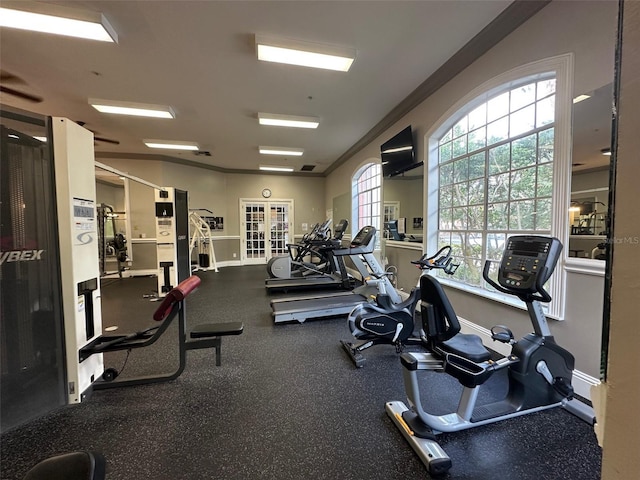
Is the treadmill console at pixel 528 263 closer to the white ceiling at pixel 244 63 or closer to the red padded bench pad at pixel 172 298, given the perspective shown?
the white ceiling at pixel 244 63

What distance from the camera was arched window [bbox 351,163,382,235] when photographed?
599 cm

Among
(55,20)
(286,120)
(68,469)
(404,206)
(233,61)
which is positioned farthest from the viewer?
(286,120)

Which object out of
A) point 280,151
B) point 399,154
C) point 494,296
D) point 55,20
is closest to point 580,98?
point 494,296

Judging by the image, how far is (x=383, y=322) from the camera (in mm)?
2764

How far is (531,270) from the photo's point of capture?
1875mm

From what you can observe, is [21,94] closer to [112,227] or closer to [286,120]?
[286,120]

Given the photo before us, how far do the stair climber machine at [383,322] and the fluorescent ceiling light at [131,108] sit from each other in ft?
14.8

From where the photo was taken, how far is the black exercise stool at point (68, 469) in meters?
0.72

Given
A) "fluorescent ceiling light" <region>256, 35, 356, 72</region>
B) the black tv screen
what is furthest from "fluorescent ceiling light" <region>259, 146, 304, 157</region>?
"fluorescent ceiling light" <region>256, 35, 356, 72</region>

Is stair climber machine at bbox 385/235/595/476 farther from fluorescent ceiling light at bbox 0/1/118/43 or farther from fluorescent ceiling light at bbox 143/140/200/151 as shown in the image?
fluorescent ceiling light at bbox 143/140/200/151

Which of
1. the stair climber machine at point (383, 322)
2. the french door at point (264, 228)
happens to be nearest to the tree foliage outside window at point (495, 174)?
the stair climber machine at point (383, 322)

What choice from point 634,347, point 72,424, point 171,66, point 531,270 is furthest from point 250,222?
point 634,347

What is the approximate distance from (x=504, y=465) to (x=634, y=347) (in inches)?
70.1

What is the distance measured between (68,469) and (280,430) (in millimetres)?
1419
